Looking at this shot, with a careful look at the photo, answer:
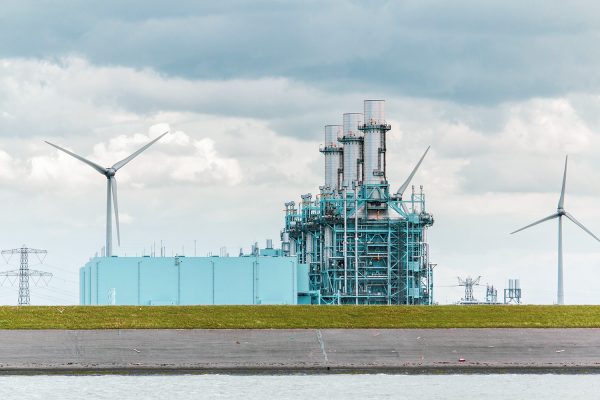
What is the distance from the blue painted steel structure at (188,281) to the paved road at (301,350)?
3841 centimetres

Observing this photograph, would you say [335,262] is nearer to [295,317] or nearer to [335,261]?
[335,261]

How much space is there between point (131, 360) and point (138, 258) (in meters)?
44.6

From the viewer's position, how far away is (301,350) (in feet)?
257

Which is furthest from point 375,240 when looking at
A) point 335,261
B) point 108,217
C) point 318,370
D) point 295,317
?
point 318,370

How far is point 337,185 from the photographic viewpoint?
468ft

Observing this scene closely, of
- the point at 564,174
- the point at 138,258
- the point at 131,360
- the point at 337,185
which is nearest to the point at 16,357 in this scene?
the point at 131,360

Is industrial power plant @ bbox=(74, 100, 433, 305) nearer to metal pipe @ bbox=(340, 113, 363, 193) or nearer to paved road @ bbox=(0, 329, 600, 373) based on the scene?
metal pipe @ bbox=(340, 113, 363, 193)
